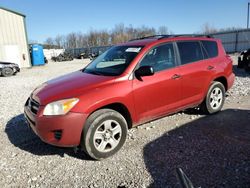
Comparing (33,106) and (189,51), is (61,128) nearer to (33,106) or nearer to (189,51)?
(33,106)

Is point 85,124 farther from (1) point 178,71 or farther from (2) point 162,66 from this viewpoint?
(1) point 178,71

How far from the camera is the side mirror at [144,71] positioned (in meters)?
3.86

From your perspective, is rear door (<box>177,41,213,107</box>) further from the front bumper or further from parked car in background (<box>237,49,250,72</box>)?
parked car in background (<box>237,49,250,72</box>)

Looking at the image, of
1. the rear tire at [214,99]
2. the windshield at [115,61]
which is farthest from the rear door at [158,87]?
the rear tire at [214,99]

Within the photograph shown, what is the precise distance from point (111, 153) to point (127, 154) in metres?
0.27

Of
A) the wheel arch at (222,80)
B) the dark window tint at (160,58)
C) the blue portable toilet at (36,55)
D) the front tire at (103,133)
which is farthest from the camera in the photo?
the blue portable toilet at (36,55)

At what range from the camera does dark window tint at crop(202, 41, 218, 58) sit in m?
5.19

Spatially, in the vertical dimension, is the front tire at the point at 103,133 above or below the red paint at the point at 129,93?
below

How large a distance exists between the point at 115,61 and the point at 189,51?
1585 millimetres

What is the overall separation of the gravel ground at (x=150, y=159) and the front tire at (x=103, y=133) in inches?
6.2

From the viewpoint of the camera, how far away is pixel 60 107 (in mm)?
3381

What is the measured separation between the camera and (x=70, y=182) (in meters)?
3.14

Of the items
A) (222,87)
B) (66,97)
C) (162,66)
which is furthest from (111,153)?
(222,87)

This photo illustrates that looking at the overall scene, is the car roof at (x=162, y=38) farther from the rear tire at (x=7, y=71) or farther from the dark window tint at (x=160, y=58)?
the rear tire at (x=7, y=71)
